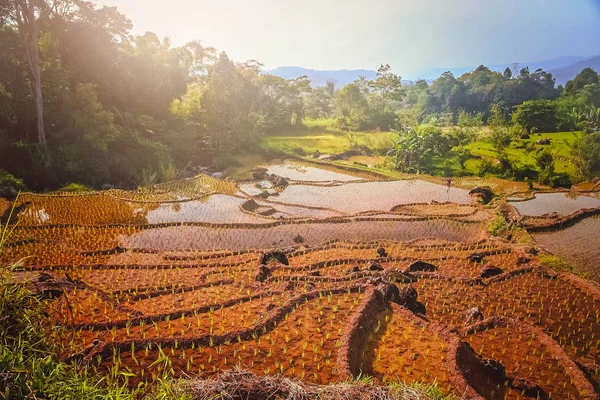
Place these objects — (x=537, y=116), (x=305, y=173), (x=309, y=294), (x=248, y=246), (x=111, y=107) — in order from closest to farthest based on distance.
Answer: (x=309, y=294) < (x=248, y=246) < (x=111, y=107) < (x=305, y=173) < (x=537, y=116)

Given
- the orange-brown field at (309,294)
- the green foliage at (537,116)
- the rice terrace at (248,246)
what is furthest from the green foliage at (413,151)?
the green foliage at (537,116)

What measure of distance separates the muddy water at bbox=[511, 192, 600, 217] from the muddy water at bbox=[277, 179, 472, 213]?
2.02 metres

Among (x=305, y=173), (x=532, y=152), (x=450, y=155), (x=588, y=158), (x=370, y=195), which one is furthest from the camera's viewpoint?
(x=450, y=155)

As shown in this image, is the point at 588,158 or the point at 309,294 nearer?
the point at 309,294

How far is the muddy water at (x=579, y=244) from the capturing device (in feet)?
30.2

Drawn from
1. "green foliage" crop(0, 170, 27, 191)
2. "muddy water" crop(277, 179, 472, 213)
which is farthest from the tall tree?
"muddy water" crop(277, 179, 472, 213)

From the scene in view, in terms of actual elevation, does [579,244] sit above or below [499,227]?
below

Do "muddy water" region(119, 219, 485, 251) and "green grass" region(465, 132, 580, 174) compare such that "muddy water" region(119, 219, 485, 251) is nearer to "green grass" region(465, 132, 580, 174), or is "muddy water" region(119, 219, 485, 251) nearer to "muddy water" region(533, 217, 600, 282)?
"muddy water" region(533, 217, 600, 282)

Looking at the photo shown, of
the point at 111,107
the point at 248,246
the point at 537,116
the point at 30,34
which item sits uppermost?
the point at 30,34

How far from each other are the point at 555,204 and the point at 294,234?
10700mm

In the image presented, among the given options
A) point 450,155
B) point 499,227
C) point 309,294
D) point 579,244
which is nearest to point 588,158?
point 450,155

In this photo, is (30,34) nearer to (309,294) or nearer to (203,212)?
(203,212)

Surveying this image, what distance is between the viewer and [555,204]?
1413cm

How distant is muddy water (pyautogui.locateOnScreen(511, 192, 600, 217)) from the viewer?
43.7ft
